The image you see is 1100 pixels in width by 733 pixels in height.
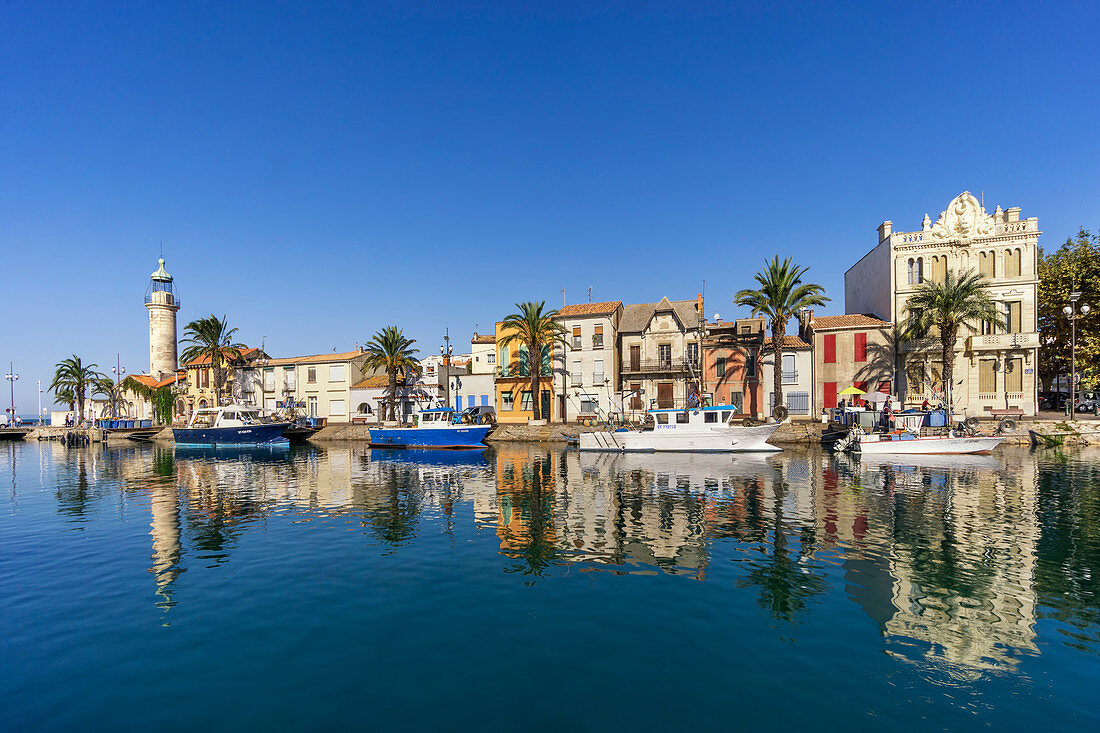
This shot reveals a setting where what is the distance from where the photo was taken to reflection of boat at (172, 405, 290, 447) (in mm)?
51750

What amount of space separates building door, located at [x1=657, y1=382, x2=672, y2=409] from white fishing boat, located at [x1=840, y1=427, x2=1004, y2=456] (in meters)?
19.7

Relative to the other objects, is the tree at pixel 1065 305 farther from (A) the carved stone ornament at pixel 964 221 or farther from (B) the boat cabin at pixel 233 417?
(B) the boat cabin at pixel 233 417

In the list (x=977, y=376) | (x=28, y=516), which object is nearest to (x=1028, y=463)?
(x=977, y=376)

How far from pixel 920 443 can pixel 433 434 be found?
1349 inches

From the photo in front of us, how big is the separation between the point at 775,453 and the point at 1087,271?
33459 millimetres

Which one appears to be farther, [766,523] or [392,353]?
[392,353]

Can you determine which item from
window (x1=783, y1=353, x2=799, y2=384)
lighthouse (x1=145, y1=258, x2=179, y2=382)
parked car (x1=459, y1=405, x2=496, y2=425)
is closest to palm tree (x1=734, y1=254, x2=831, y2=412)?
window (x1=783, y1=353, x2=799, y2=384)

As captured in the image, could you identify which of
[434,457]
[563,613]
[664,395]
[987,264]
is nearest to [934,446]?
[987,264]

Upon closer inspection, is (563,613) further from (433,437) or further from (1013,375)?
(1013,375)

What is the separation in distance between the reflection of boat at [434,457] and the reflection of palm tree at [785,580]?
21620 mm

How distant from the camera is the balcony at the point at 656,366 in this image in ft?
167

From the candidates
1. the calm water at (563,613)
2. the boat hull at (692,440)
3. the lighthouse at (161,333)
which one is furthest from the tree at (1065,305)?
the lighthouse at (161,333)

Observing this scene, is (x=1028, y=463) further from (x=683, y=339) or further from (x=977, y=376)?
(x=683, y=339)

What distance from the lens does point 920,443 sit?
3281 cm
